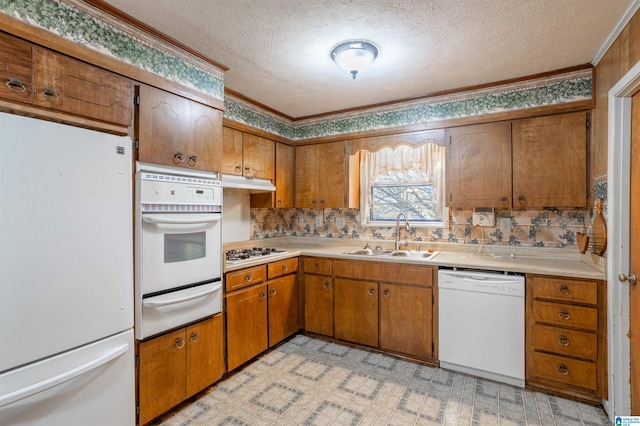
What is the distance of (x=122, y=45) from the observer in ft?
6.03

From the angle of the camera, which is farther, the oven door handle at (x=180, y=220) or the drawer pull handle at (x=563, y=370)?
the drawer pull handle at (x=563, y=370)

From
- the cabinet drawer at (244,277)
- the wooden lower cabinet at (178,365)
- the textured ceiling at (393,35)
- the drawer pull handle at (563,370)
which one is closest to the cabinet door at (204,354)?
the wooden lower cabinet at (178,365)

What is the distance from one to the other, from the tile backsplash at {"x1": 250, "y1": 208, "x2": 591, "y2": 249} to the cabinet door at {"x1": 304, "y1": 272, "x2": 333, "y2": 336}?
0.80 metres

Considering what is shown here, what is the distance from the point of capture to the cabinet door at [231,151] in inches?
114

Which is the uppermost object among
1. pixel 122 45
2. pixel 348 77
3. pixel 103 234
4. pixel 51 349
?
pixel 348 77

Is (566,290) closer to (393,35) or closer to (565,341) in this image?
(565,341)

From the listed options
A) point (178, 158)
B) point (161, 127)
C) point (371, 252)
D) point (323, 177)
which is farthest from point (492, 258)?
point (161, 127)

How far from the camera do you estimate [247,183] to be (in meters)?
3.00

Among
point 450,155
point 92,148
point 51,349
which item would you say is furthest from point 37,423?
point 450,155

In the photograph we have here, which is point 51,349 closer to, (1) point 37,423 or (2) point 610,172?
(1) point 37,423

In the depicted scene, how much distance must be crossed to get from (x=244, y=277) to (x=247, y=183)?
0.90 metres

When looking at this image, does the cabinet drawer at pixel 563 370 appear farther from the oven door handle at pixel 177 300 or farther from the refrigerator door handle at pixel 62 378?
the refrigerator door handle at pixel 62 378

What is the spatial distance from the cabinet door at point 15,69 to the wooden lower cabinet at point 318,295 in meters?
2.51

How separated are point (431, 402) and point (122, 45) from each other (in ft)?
10.0
